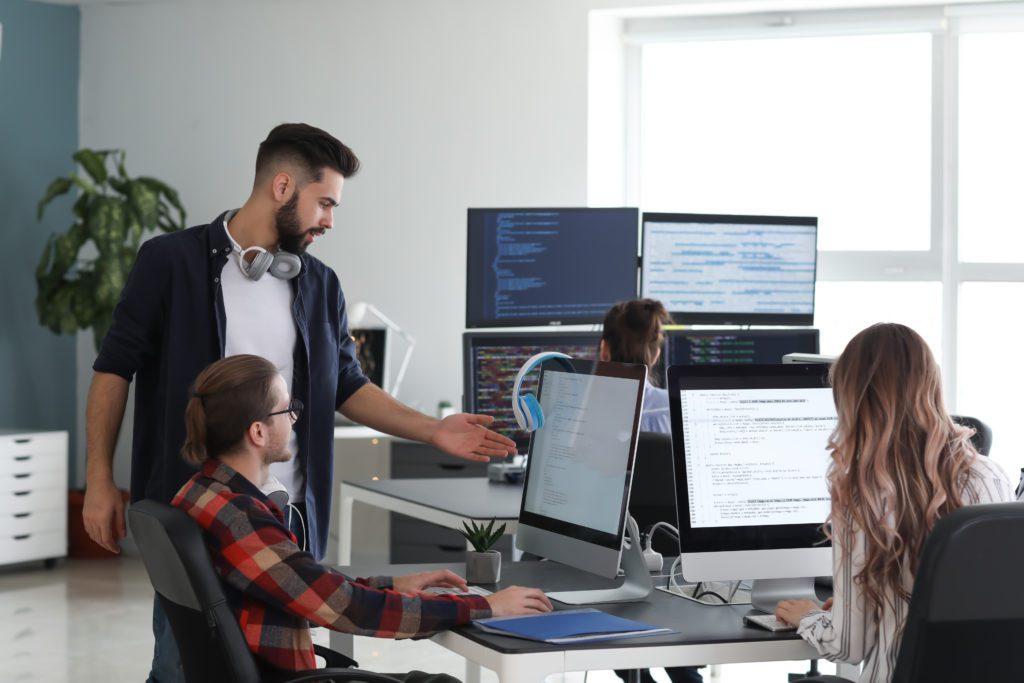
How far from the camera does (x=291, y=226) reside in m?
2.82

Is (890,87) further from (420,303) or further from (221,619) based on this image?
(221,619)

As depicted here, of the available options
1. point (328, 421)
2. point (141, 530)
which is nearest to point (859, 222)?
point (328, 421)

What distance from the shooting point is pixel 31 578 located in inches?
245

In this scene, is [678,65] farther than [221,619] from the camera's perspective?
Yes

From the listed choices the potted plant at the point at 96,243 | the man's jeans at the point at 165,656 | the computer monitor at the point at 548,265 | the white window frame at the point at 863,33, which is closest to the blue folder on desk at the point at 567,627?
the man's jeans at the point at 165,656

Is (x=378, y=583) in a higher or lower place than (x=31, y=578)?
higher

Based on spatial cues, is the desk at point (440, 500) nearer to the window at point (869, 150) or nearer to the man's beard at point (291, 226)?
the man's beard at point (291, 226)

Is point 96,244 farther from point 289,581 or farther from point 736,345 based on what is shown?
point 289,581

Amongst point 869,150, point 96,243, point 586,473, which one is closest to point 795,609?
point 586,473

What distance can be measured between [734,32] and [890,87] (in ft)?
2.54

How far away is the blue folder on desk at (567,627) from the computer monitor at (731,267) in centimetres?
251

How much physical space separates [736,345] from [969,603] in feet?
8.75

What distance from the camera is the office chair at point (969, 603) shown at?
5.69 feet

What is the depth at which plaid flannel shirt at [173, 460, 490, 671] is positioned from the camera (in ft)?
6.82
